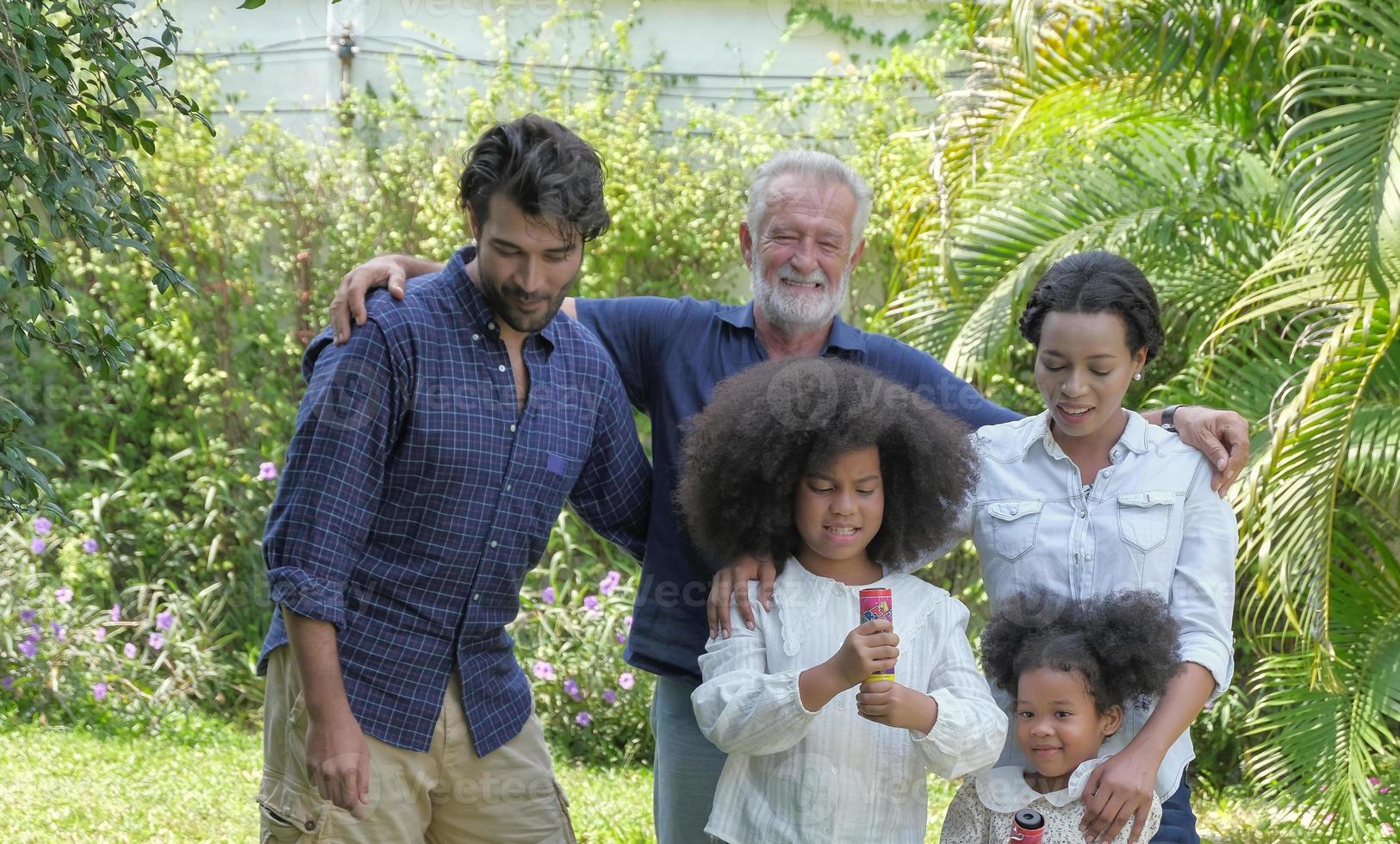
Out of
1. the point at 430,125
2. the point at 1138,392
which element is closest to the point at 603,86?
the point at 430,125

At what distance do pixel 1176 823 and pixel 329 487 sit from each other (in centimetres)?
185

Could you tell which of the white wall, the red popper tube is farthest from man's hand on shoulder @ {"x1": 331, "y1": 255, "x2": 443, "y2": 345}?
the white wall

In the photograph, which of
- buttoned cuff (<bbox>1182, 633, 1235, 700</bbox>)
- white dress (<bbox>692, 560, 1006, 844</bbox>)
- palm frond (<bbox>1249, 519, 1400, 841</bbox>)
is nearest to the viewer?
white dress (<bbox>692, 560, 1006, 844</bbox>)

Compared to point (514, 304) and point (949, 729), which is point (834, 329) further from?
point (949, 729)

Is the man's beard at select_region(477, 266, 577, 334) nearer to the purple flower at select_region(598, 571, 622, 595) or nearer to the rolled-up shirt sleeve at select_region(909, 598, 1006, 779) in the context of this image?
the rolled-up shirt sleeve at select_region(909, 598, 1006, 779)

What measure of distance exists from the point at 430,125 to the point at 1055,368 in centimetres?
604

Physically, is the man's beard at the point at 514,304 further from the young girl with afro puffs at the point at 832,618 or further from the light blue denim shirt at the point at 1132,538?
the light blue denim shirt at the point at 1132,538

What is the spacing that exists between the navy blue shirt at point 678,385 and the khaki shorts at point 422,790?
16.0 inches

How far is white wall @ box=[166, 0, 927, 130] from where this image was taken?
8336mm

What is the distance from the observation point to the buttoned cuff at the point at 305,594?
2613 millimetres

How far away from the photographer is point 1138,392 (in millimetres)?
7066

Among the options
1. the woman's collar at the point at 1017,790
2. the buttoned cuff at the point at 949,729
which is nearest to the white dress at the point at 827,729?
the buttoned cuff at the point at 949,729

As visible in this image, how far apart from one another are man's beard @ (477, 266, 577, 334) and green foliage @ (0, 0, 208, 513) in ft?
→ 2.10

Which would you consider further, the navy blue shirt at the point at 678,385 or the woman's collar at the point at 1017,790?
the navy blue shirt at the point at 678,385
